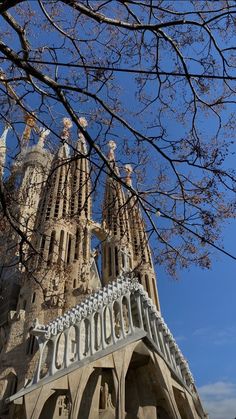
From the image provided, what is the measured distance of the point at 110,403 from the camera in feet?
51.6

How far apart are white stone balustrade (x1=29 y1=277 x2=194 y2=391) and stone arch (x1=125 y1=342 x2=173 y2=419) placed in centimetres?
75

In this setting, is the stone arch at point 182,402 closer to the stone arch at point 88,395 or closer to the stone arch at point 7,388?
the stone arch at point 88,395

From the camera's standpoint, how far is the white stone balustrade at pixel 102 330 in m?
13.8

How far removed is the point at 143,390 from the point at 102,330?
319cm

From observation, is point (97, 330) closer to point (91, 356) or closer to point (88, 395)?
point (91, 356)

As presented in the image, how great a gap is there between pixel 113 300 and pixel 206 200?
1265cm

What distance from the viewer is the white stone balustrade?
13.8 meters

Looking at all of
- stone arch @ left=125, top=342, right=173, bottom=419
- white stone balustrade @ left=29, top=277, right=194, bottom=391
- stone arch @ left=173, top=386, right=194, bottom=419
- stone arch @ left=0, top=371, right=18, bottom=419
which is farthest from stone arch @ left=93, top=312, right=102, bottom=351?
stone arch @ left=0, top=371, right=18, bottom=419

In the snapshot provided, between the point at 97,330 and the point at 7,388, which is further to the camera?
the point at 7,388

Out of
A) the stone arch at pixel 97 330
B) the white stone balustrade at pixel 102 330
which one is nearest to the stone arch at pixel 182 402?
the white stone balustrade at pixel 102 330

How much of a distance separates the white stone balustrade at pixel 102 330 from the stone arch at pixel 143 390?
746 mm

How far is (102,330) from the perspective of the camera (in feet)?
47.5

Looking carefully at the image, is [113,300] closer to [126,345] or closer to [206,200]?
[126,345]

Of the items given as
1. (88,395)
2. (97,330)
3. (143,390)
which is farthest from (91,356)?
(143,390)
